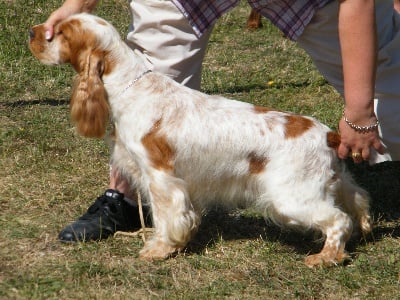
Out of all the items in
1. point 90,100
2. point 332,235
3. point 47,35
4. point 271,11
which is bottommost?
point 332,235

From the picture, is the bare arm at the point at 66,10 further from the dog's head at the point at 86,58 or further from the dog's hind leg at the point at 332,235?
the dog's hind leg at the point at 332,235

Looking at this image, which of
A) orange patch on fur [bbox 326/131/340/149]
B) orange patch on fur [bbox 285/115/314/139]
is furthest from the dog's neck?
orange patch on fur [bbox 326/131/340/149]

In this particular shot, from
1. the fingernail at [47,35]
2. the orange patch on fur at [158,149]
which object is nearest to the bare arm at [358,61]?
the orange patch on fur at [158,149]

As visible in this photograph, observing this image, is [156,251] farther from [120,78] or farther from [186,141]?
[120,78]

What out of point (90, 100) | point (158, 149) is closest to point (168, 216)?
point (158, 149)

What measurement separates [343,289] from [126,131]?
4.16 ft

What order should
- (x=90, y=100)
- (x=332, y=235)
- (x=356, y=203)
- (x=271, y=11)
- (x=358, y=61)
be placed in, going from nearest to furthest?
(x=358, y=61)
(x=90, y=100)
(x=332, y=235)
(x=271, y=11)
(x=356, y=203)

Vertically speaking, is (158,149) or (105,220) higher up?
(158,149)

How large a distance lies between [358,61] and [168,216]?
116 centimetres

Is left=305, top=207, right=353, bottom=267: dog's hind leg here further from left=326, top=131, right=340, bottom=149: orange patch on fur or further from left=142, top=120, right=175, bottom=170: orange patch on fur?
left=142, top=120, right=175, bottom=170: orange patch on fur

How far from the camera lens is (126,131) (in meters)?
4.11

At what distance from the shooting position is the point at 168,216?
→ 162 inches

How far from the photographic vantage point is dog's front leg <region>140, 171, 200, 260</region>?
409 centimetres

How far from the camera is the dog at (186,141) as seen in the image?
4.04m
